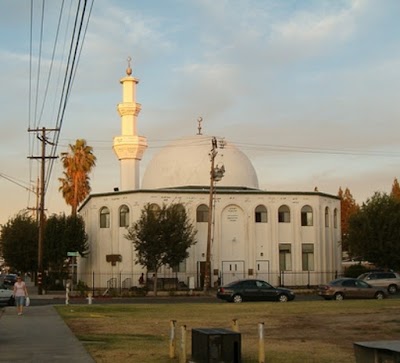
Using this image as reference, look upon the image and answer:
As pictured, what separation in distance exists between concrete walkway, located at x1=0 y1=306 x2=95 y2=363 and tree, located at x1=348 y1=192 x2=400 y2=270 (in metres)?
34.6

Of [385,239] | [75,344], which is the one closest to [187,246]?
[385,239]

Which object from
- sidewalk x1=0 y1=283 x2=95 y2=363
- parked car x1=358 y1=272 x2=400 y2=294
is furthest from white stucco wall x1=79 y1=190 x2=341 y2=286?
sidewalk x1=0 y1=283 x2=95 y2=363

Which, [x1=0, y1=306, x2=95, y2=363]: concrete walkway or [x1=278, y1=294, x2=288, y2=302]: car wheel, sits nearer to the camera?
[x1=0, y1=306, x2=95, y2=363]: concrete walkway

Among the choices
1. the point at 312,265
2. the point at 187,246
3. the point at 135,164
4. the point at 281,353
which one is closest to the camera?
the point at 281,353

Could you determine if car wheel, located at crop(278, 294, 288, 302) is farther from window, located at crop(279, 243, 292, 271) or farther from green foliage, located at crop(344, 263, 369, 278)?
green foliage, located at crop(344, 263, 369, 278)

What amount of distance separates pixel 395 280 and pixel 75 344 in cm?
3591

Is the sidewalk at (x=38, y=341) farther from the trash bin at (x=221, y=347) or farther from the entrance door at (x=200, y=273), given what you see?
the entrance door at (x=200, y=273)

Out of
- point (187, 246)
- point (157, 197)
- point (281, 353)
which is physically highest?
point (157, 197)

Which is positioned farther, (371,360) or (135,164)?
(135,164)

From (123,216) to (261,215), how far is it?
11.2 m

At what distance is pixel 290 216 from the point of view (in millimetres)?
62406

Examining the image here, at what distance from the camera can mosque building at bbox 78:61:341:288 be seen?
59688mm

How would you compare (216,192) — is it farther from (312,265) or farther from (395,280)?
(395,280)

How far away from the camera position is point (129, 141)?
66562mm
